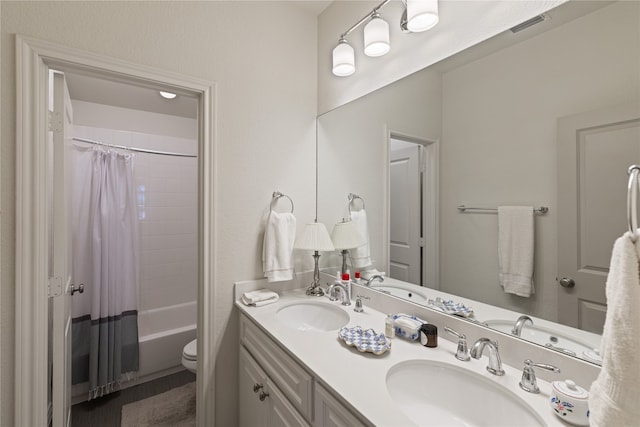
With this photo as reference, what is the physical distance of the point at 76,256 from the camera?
2111 millimetres

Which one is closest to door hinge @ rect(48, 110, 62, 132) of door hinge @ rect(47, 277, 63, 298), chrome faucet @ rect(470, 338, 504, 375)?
door hinge @ rect(47, 277, 63, 298)

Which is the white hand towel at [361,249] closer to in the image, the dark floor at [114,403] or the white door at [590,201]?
the white door at [590,201]

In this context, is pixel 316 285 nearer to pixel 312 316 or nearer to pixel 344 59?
pixel 312 316

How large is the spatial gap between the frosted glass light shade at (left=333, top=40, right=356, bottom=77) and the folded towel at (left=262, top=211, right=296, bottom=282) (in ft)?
2.81

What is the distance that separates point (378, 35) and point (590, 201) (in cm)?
105

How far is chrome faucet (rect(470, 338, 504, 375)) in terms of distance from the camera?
2.77 ft

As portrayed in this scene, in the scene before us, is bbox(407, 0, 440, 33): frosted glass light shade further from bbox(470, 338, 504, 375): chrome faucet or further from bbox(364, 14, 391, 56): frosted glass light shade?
bbox(470, 338, 504, 375): chrome faucet

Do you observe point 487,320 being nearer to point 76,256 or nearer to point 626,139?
point 626,139

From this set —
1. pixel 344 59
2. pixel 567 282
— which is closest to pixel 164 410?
pixel 567 282

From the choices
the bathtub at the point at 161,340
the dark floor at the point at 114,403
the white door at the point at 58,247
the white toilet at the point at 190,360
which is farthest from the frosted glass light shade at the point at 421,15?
the dark floor at the point at 114,403

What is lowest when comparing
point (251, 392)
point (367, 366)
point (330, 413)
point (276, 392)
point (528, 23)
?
point (251, 392)

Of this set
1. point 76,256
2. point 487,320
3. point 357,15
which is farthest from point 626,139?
point 76,256

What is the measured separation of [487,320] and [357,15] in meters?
1.57

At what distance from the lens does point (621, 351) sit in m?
0.49
